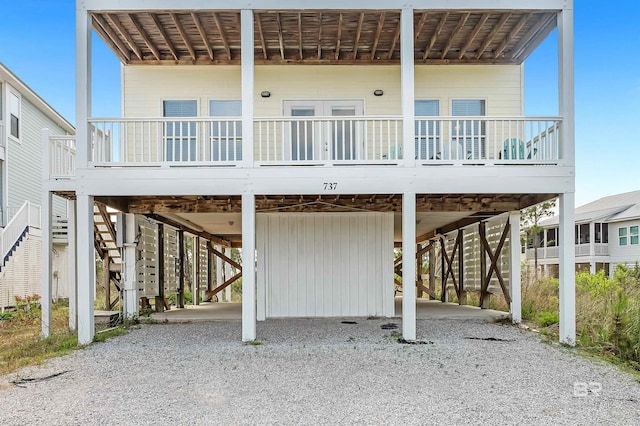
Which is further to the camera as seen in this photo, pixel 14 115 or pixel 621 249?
pixel 621 249

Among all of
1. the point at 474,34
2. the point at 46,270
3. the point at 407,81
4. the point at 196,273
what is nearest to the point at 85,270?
the point at 46,270

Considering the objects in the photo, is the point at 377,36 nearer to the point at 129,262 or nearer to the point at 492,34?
the point at 492,34

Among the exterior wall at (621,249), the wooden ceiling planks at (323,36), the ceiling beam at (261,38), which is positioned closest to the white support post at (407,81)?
the wooden ceiling planks at (323,36)

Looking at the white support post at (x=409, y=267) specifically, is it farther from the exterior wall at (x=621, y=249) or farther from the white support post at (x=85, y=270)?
the exterior wall at (x=621, y=249)

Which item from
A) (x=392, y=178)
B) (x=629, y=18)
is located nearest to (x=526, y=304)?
(x=392, y=178)

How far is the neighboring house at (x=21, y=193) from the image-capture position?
15.5m

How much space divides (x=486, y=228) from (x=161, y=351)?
29.4ft

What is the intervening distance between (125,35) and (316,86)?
4.19m

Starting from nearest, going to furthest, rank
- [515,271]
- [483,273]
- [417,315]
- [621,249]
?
[515,271]
[417,315]
[483,273]
[621,249]

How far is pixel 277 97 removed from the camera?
12.5 m

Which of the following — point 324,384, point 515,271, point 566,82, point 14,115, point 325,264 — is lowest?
point 324,384

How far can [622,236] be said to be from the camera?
2861cm

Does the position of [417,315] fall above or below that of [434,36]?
Result: below

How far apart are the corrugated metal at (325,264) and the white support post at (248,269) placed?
3348 millimetres
